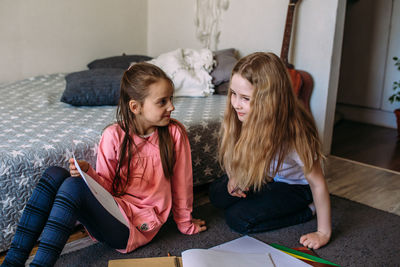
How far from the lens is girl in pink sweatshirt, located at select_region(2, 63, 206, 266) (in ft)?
3.51

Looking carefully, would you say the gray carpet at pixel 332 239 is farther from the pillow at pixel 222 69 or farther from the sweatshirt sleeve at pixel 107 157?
the pillow at pixel 222 69

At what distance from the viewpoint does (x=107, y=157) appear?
120 centimetres

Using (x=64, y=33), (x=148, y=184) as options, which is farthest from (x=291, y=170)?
(x=64, y=33)

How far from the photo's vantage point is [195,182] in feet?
5.29

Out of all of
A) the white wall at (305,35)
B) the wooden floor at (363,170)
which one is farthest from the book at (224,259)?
the white wall at (305,35)

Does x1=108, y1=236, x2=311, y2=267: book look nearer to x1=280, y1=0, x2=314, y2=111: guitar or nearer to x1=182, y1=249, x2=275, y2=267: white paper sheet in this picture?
x1=182, y1=249, x2=275, y2=267: white paper sheet

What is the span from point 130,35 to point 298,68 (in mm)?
1354

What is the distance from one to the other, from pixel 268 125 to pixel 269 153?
3.5 inches

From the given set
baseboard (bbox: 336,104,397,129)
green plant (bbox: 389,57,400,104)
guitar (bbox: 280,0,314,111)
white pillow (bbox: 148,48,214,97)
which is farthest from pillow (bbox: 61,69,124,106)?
baseboard (bbox: 336,104,397,129)

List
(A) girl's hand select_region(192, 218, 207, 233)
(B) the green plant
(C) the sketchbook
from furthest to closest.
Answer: (B) the green plant, (A) girl's hand select_region(192, 218, 207, 233), (C) the sketchbook

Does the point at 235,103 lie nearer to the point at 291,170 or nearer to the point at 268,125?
the point at 268,125

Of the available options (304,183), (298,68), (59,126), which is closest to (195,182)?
(304,183)

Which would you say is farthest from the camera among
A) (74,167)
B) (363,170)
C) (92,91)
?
(363,170)

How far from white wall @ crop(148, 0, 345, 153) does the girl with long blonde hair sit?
87cm
